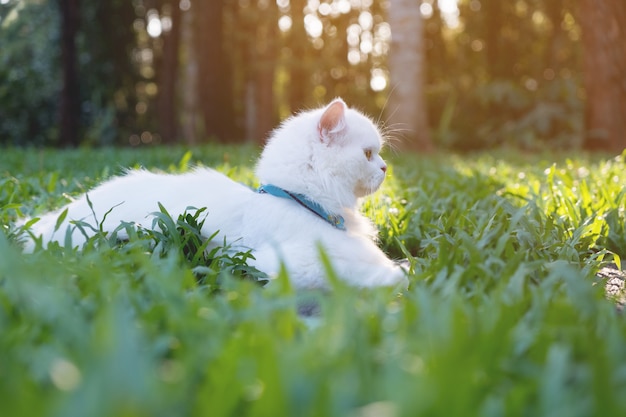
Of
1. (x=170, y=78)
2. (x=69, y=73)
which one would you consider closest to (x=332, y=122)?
(x=69, y=73)

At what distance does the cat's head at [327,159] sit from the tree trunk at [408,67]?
619cm

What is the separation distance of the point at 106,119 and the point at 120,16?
7.79 ft

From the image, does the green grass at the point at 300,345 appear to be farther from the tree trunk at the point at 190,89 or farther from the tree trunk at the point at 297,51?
the tree trunk at the point at 297,51

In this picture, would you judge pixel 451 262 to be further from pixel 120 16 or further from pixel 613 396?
pixel 120 16

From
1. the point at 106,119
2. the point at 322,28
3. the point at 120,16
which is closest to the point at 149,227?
the point at 106,119

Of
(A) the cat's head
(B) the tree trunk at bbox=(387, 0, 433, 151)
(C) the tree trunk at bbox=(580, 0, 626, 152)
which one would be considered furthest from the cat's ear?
(C) the tree trunk at bbox=(580, 0, 626, 152)

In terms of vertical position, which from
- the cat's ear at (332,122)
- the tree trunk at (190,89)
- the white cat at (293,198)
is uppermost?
the cat's ear at (332,122)

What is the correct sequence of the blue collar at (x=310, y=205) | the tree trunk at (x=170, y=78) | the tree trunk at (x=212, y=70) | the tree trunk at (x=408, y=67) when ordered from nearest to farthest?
the blue collar at (x=310, y=205) → the tree trunk at (x=408, y=67) → the tree trunk at (x=212, y=70) → the tree trunk at (x=170, y=78)

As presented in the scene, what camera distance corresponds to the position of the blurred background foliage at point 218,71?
42.2 feet

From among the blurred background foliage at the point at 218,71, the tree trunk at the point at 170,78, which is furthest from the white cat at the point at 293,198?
the tree trunk at the point at 170,78

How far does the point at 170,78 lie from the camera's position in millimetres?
13992

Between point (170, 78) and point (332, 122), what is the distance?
38.4 ft

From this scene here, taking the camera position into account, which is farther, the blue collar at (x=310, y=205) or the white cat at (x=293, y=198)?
the blue collar at (x=310, y=205)

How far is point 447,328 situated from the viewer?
136 cm
